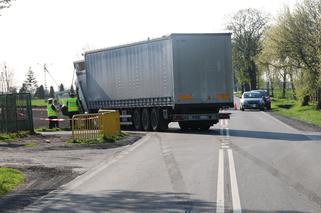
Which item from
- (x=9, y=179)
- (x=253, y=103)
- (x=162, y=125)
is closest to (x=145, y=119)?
(x=162, y=125)

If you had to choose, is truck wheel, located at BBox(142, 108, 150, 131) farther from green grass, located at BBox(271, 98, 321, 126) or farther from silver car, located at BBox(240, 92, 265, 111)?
silver car, located at BBox(240, 92, 265, 111)

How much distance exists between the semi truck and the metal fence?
5.24 metres

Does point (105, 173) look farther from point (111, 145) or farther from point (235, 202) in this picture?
point (111, 145)

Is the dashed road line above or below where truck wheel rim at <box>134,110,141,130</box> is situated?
below

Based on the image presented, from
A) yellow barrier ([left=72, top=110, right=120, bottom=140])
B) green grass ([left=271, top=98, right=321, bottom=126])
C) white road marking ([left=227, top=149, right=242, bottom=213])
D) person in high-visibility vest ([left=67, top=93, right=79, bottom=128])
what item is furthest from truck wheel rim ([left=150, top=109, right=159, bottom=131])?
white road marking ([left=227, top=149, right=242, bottom=213])

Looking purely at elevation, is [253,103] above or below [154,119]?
above

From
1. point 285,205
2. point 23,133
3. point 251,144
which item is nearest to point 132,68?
point 23,133

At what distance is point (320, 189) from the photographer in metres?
9.85

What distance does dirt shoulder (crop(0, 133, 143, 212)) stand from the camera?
33.1 ft

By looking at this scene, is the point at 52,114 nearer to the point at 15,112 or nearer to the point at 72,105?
the point at 72,105


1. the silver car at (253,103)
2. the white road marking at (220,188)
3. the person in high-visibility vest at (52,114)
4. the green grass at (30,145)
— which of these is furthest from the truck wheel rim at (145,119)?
the silver car at (253,103)

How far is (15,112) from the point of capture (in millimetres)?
24562

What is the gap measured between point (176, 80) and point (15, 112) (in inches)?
270

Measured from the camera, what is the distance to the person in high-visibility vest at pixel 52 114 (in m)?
29.0
